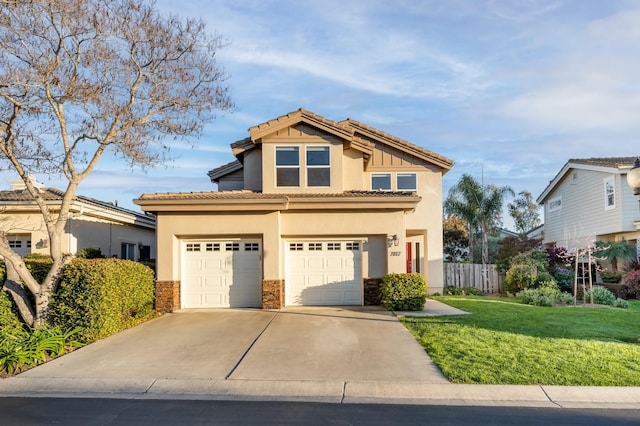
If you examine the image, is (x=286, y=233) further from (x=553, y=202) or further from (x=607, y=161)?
(x=553, y=202)

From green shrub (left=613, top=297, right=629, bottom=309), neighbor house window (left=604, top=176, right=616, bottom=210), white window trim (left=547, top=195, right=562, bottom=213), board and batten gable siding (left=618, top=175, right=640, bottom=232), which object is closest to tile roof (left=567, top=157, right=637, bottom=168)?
neighbor house window (left=604, top=176, right=616, bottom=210)

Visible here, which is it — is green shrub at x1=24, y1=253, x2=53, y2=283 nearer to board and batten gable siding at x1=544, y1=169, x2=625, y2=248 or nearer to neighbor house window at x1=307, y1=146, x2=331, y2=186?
neighbor house window at x1=307, y1=146, x2=331, y2=186

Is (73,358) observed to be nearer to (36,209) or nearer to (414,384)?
(414,384)

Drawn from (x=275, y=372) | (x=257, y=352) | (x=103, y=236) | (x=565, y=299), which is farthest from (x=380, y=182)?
(x=275, y=372)

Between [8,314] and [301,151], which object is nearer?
[8,314]

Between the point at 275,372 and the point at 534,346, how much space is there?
5.26 metres

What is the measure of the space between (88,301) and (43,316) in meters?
1.39

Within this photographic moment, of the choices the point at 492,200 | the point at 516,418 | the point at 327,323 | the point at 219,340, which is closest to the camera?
the point at 516,418

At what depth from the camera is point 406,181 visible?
19844mm

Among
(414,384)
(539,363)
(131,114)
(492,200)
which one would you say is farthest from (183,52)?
(492,200)

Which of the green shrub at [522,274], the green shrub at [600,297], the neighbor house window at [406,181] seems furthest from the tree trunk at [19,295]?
the green shrub at [600,297]

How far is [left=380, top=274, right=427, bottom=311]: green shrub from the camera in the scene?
14.1 m

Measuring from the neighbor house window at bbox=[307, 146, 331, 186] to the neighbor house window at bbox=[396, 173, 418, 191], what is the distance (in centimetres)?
443

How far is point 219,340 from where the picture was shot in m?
10.4
